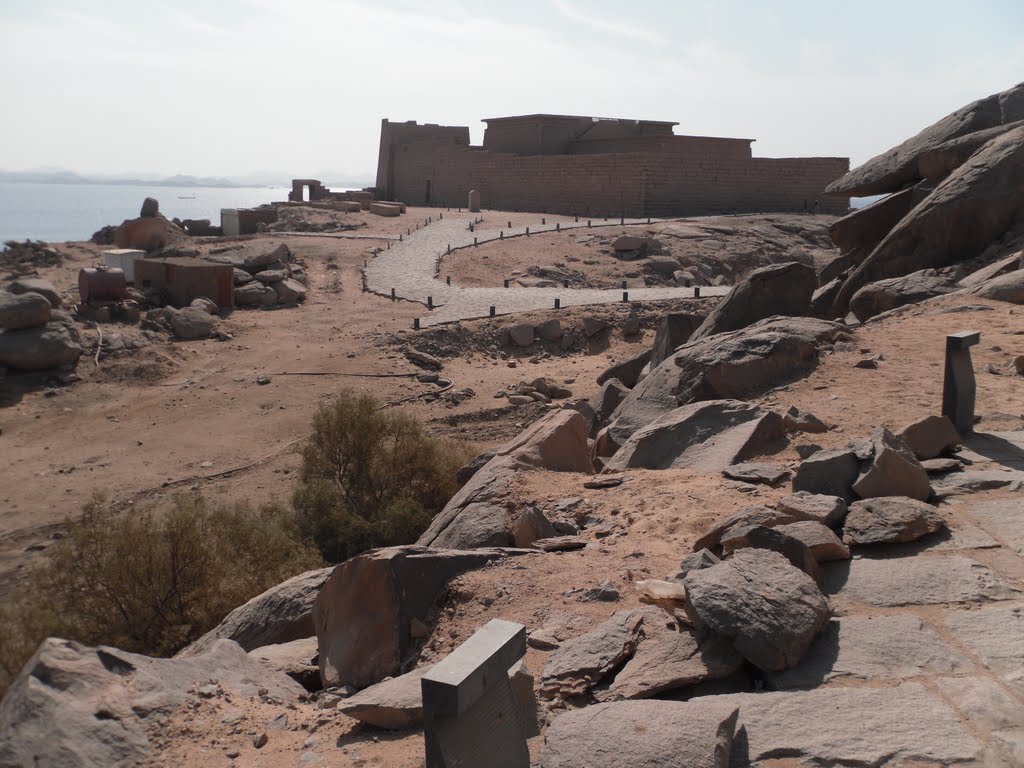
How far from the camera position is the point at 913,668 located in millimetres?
3686

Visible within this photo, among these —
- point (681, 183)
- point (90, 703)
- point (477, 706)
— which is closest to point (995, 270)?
point (477, 706)

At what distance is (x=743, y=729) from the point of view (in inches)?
131

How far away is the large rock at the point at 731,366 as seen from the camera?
8.41 meters

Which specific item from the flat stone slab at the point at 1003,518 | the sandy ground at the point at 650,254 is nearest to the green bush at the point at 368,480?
the flat stone slab at the point at 1003,518

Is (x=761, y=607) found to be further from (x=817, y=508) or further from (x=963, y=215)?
(x=963, y=215)

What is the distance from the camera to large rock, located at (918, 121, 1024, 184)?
44.4 feet

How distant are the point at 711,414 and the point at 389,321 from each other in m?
13.8

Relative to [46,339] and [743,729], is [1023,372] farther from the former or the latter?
[46,339]

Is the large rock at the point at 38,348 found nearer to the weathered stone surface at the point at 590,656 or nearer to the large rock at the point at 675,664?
the weathered stone surface at the point at 590,656

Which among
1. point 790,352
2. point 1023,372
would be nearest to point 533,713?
point 790,352

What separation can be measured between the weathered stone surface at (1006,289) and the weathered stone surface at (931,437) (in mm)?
5257

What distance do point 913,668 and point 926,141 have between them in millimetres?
13557

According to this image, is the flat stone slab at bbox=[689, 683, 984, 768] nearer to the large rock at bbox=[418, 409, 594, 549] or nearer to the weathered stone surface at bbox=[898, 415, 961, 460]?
the weathered stone surface at bbox=[898, 415, 961, 460]

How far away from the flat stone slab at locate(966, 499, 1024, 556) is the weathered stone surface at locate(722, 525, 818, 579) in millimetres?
1144
